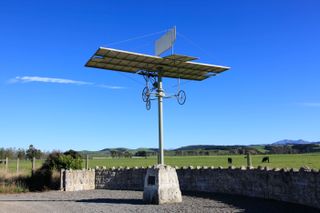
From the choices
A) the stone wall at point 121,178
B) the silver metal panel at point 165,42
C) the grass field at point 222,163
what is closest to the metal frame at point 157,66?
the silver metal panel at point 165,42

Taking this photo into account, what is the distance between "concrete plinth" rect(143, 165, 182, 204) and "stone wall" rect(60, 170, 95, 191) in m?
8.53

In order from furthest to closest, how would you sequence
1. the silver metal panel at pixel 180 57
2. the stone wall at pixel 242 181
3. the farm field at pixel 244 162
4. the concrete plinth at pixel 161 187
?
1. the farm field at pixel 244 162
2. the silver metal panel at pixel 180 57
3. the concrete plinth at pixel 161 187
4. the stone wall at pixel 242 181

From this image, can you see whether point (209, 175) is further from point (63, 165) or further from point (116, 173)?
point (63, 165)

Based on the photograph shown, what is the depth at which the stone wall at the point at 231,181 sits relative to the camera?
15.2 m

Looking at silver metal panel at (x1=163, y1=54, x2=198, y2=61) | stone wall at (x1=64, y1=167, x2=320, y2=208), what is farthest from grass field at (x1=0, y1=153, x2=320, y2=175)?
silver metal panel at (x1=163, y1=54, x2=198, y2=61)

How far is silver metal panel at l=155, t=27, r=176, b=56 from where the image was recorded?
18.6 metres

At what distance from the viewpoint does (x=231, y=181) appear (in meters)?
20.2

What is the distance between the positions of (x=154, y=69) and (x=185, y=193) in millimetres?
6793

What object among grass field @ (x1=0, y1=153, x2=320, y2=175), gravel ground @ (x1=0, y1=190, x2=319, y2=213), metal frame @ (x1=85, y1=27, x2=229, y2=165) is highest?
metal frame @ (x1=85, y1=27, x2=229, y2=165)

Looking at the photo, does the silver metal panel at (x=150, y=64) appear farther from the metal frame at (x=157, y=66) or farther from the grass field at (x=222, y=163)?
the grass field at (x=222, y=163)

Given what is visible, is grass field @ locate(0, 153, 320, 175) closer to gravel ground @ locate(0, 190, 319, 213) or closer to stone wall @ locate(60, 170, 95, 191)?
stone wall @ locate(60, 170, 95, 191)

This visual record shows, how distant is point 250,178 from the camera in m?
19.0

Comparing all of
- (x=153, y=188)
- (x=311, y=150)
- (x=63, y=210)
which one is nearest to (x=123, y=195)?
(x=153, y=188)

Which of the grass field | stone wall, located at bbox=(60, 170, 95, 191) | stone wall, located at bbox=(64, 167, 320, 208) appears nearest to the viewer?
stone wall, located at bbox=(64, 167, 320, 208)
